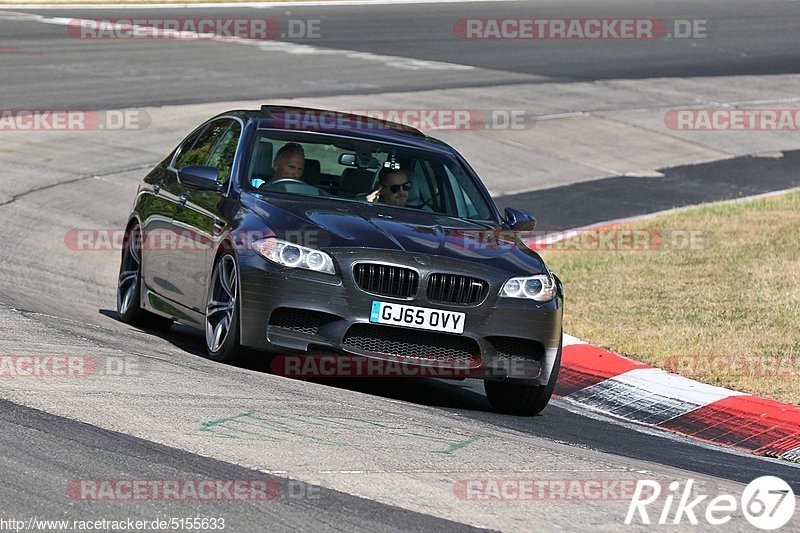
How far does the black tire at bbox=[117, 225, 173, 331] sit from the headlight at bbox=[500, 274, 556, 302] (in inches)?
115

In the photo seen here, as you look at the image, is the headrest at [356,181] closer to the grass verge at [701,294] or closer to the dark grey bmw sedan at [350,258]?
the dark grey bmw sedan at [350,258]

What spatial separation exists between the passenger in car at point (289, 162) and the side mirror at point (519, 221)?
1379 mm

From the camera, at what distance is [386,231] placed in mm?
8102

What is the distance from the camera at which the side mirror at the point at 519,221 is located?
913 cm

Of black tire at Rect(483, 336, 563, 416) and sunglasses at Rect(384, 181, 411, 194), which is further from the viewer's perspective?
sunglasses at Rect(384, 181, 411, 194)

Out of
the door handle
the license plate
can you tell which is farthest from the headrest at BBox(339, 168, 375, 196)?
the license plate

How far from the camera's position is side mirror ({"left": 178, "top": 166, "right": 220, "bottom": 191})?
8.76m

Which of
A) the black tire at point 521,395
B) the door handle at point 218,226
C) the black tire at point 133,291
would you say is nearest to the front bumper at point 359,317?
the black tire at point 521,395

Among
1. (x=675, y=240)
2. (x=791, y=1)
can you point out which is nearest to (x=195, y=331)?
(x=675, y=240)

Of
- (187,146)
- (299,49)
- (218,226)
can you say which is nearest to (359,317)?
(218,226)

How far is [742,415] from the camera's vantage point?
870 centimetres

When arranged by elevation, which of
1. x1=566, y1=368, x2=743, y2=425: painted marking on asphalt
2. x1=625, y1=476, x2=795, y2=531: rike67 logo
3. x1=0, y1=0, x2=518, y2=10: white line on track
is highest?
x1=0, y1=0, x2=518, y2=10: white line on track

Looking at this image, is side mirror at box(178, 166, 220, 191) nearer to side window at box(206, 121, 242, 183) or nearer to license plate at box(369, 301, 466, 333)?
side window at box(206, 121, 242, 183)

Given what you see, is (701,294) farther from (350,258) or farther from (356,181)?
(350,258)
